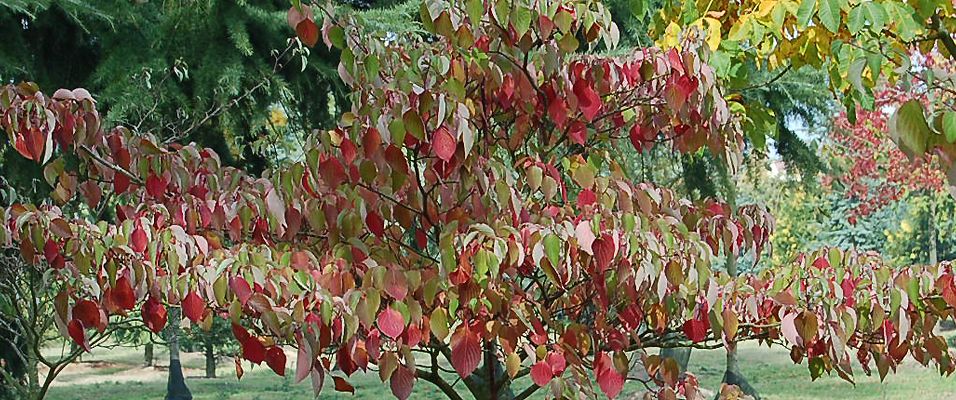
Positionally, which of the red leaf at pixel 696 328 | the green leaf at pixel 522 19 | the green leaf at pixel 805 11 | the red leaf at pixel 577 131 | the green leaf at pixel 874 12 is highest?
the green leaf at pixel 805 11

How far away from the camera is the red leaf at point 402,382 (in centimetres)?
193

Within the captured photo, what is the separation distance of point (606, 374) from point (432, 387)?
28.6ft

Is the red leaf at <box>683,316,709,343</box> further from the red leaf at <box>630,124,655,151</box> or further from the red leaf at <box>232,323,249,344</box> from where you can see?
the red leaf at <box>232,323,249,344</box>

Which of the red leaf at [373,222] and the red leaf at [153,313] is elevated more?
the red leaf at [373,222]

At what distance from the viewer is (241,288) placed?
1.81m

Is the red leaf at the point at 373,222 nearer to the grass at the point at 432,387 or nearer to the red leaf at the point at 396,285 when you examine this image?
the red leaf at the point at 396,285

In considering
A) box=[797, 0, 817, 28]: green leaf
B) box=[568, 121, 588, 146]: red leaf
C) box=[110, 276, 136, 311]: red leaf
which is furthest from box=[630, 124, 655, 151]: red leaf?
box=[110, 276, 136, 311]: red leaf

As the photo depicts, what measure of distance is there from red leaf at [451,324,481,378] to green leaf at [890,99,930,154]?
3.58 ft

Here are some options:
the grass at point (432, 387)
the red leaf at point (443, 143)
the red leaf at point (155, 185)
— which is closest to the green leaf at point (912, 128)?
the red leaf at point (443, 143)

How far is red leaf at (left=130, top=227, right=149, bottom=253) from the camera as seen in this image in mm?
1938

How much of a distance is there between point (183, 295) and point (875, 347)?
1.51 meters

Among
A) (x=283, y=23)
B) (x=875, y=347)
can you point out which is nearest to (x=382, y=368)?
(x=875, y=347)

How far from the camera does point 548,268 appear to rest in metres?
1.87

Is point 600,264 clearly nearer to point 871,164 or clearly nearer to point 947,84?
point 947,84
